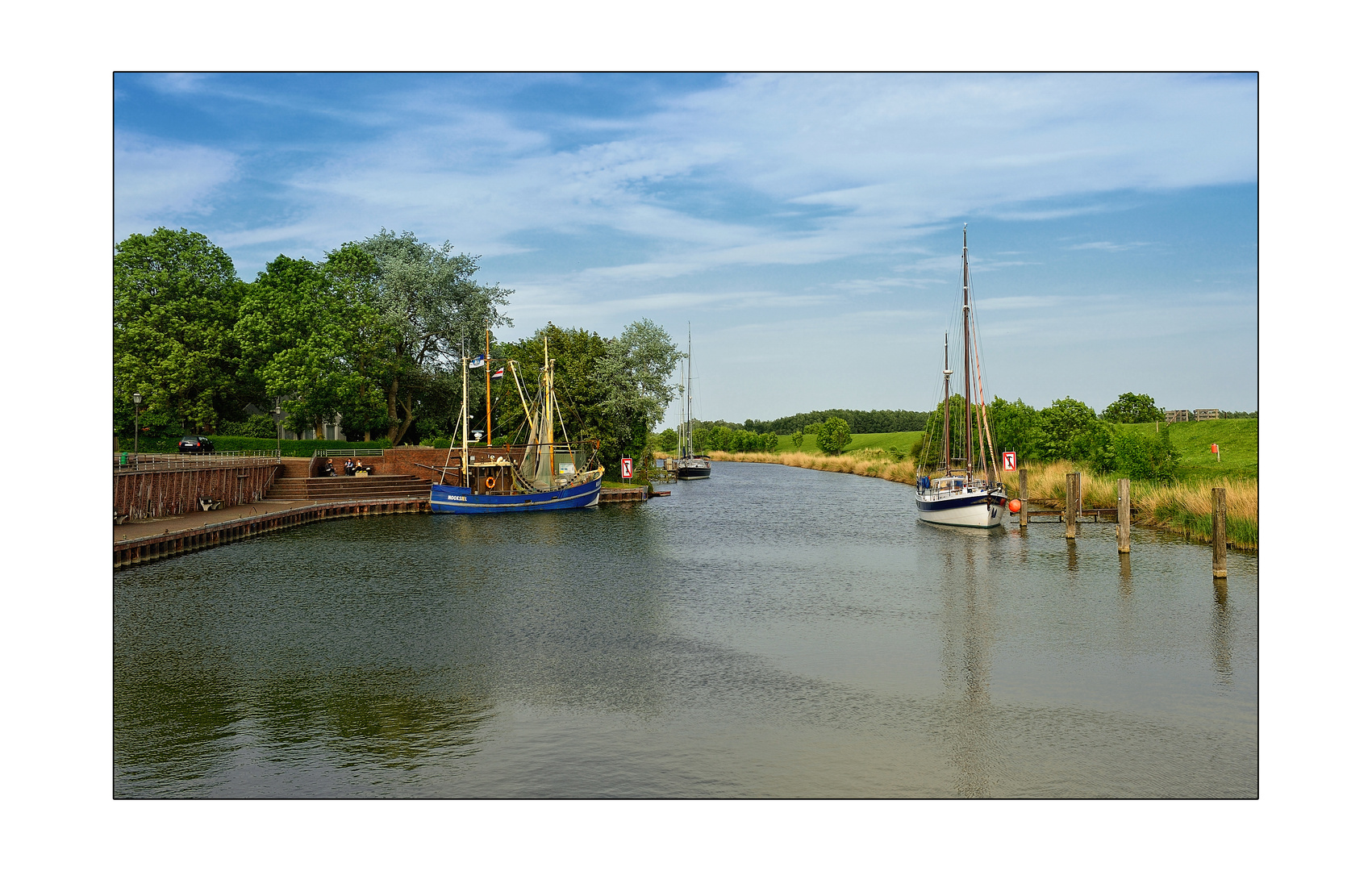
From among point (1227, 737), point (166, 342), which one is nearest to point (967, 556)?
point (1227, 737)

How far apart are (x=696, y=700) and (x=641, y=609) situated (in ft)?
27.4

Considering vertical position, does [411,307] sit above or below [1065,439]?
above

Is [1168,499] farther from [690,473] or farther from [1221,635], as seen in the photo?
[690,473]

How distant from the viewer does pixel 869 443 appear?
127 meters

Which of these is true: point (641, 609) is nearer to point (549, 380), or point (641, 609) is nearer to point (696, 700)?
point (696, 700)

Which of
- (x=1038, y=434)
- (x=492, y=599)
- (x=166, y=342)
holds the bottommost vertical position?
(x=492, y=599)

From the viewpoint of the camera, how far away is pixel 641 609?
23062 millimetres

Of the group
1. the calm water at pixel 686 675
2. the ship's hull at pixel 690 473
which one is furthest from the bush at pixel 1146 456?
the ship's hull at pixel 690 473

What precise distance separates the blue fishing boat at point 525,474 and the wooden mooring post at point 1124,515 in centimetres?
3084

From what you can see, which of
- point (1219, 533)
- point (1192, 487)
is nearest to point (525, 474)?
point (1192, 487)

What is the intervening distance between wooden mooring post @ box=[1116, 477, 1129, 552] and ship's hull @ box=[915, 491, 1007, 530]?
8.20m

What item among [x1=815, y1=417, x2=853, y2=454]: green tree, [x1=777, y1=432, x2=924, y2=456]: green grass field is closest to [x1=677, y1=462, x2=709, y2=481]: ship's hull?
[x1=777, y1=432, x2=924, y2=456]: green grass field

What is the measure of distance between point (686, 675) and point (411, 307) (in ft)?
184

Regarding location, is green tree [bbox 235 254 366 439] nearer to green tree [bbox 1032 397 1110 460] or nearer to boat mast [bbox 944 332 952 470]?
boat mast [bbox 944 332 952 470]
